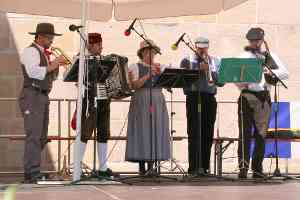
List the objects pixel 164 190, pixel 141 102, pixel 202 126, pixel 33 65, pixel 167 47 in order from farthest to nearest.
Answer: pixel 167 47 → pixel 202 126 → pixel 141 102 → pixel 33 65 → pixel 164 190

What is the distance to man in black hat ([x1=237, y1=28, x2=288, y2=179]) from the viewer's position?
289 inches

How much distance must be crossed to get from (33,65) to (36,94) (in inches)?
13.2

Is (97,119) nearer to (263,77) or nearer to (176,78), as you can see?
(176,78)

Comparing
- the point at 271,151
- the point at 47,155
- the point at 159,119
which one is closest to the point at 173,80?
the point at 159,119

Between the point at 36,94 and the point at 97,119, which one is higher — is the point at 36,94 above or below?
above

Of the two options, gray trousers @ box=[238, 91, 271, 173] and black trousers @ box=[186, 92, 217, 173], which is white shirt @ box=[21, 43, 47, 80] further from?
gray trousers @ box=[238, 91, 271, 173]

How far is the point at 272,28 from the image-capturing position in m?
9.80

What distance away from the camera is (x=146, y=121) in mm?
7172

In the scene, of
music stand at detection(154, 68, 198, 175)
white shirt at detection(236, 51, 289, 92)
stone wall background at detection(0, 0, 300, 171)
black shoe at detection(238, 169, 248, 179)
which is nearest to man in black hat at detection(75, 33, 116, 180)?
music stand at detection(154, 68, 198, 175)

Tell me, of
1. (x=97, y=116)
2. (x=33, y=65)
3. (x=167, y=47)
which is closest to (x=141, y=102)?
(x=97, y=116)

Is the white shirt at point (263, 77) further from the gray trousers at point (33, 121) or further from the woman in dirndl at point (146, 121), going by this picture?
the gray trousers at point (33, 121)

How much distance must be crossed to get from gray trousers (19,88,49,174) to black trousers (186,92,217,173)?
72.8 inches

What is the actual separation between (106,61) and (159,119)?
1222 mm

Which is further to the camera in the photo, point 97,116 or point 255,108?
point 255,108
